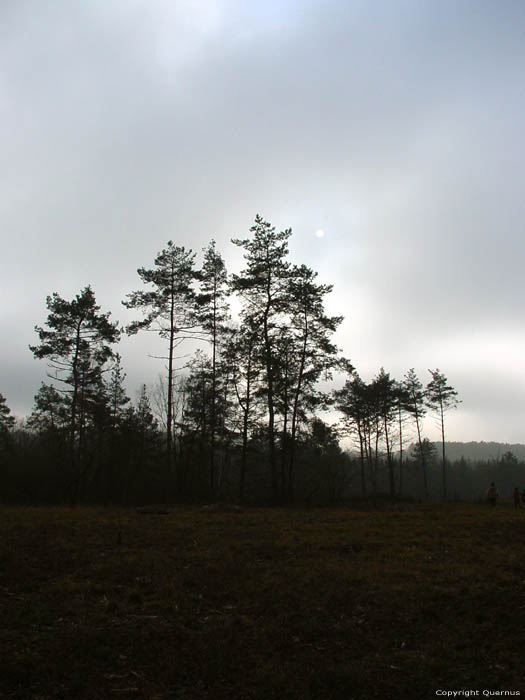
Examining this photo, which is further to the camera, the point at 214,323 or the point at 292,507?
the point at 214,323

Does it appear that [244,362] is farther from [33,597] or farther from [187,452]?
[33,597]

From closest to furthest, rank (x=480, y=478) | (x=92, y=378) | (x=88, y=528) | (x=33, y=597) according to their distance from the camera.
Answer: (x=33, y=597) → (x=88, y=528) → (x=92, y=378) → (x=480, y=478)

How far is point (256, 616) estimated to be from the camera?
7418 mm

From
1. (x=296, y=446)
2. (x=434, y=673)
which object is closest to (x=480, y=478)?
(x=296, y=446)

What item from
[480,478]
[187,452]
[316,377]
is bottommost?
[480,478]

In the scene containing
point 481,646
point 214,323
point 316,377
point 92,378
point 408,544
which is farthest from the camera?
point 92,378

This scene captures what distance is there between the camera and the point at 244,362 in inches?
1068

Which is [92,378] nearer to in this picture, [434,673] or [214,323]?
[214,323]

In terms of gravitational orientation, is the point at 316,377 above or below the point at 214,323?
below

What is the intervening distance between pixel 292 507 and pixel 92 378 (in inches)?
648

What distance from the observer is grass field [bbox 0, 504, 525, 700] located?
5477 mm

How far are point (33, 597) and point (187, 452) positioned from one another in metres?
22.0

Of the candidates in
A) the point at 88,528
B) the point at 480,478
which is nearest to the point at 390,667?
the point at 88,528

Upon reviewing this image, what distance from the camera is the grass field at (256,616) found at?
548 centimetres
